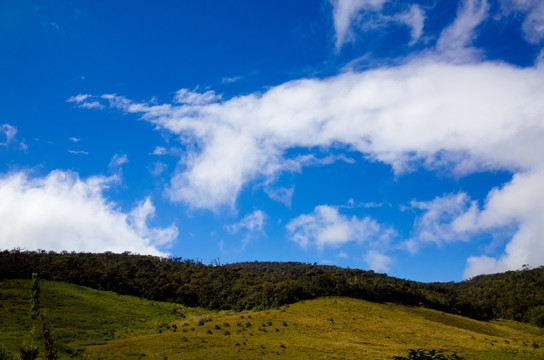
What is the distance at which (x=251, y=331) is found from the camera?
59.1 metres

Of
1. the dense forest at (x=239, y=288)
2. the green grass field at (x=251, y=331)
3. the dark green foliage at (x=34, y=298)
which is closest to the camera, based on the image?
the dark green foliage at (x=34, y=298)

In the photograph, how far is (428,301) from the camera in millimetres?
97438

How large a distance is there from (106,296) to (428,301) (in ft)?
275

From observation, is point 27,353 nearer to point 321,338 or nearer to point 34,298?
point 34,298

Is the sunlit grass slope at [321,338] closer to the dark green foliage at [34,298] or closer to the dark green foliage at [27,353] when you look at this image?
the dark green foliage at [34,298]

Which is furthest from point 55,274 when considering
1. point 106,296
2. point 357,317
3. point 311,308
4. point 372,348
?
point 372,348

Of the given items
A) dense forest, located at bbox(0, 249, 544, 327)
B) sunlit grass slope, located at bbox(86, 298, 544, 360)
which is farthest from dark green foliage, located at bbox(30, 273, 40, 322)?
dense forest, located at bbox(0, 249, 544, 327)

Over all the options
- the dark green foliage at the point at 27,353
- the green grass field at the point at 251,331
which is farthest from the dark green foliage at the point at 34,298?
the green grass field at the point at 251,331

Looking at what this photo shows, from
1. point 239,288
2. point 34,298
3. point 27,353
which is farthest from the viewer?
point 239,288

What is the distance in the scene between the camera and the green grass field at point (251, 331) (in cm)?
4634

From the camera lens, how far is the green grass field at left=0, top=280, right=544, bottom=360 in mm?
46344

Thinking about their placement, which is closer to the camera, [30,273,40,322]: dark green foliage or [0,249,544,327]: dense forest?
[30,273,40,322]: dark green foliage

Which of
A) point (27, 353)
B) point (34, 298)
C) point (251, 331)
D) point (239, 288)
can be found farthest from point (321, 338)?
point (239, 288)

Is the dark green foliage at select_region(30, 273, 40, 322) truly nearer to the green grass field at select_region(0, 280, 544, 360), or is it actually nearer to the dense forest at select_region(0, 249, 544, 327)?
the green grass field at select_region(0, 280, 544, 360)
